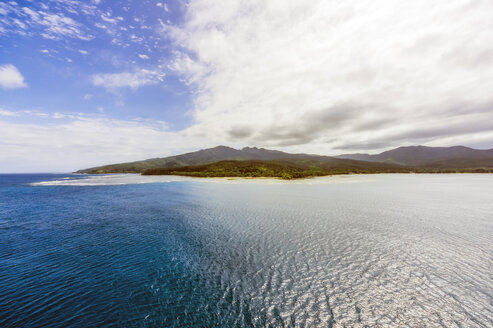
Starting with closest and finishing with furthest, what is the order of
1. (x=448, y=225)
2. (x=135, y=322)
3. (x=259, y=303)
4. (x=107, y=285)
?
(x=135, y=322) < (x=259, y=303) < (x=107, y=285) < (x=448, y=225)

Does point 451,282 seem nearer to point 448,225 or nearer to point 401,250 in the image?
point 401,250

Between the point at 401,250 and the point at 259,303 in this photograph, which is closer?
the point at 259,303

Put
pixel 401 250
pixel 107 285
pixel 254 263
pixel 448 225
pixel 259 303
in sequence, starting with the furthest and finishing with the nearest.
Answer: pixel 448 225 → pixel 401 250 → pixel 254 263 → pixel 107 285 → pixel 259 303

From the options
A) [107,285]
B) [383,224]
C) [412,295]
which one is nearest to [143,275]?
[107,285]

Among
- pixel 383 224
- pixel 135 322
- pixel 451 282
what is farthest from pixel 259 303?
pixel 383 224

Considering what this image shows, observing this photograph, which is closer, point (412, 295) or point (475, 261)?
point (412, 295)

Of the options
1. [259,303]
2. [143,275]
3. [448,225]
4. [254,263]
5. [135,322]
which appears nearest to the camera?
[135,322]

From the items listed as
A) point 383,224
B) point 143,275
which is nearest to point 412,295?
point 383,224

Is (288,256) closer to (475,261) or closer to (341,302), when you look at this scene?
(341,302)

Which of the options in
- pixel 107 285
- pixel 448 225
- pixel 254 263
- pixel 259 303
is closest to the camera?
pixel 259 303
